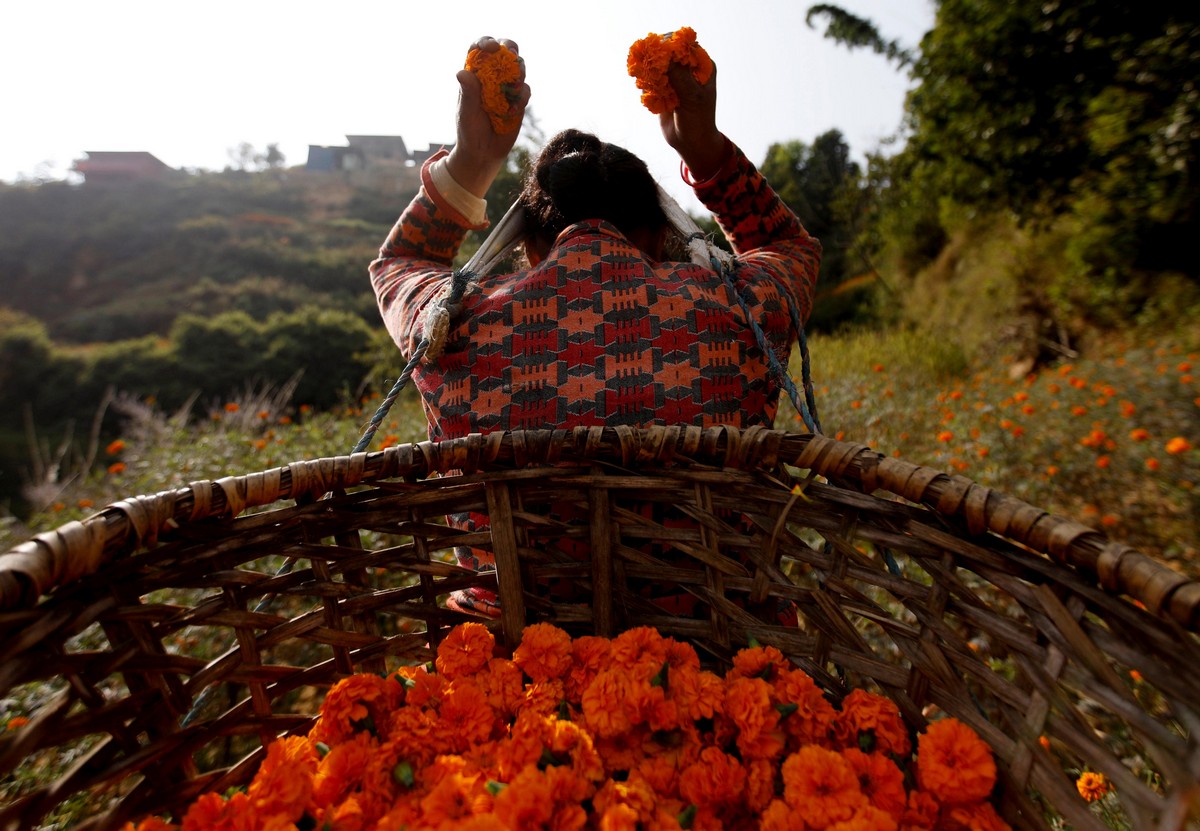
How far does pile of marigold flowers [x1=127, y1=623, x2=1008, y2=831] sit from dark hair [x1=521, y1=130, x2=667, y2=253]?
30.4 inches

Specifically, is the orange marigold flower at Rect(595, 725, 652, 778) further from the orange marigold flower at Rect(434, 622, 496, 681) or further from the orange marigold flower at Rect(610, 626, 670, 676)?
the orange marigold flower at Rect(434, 622, 496, 681)

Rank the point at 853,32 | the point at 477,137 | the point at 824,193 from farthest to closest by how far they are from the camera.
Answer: the point at 824,193
the point at 853,32
the point at 477,137

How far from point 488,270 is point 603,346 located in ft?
1.20

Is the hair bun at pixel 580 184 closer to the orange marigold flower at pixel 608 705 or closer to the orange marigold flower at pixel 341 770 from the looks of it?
the orange marigold flower at pixel 608 705

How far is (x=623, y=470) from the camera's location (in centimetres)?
98

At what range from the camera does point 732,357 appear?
1.04m

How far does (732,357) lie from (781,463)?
0.22 meters

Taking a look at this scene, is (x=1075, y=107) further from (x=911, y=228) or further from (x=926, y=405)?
(x=911, y=228)

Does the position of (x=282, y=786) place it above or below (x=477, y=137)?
below

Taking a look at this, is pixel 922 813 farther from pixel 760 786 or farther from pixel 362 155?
pixel 362 155

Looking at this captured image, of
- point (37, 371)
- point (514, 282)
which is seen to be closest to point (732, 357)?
point (514, 282)

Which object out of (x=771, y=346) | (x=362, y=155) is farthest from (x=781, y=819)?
(x=362, y=155)

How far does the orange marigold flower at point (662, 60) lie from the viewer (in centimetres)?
115

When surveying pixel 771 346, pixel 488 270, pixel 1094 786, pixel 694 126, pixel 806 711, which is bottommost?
pixel 1094 786
